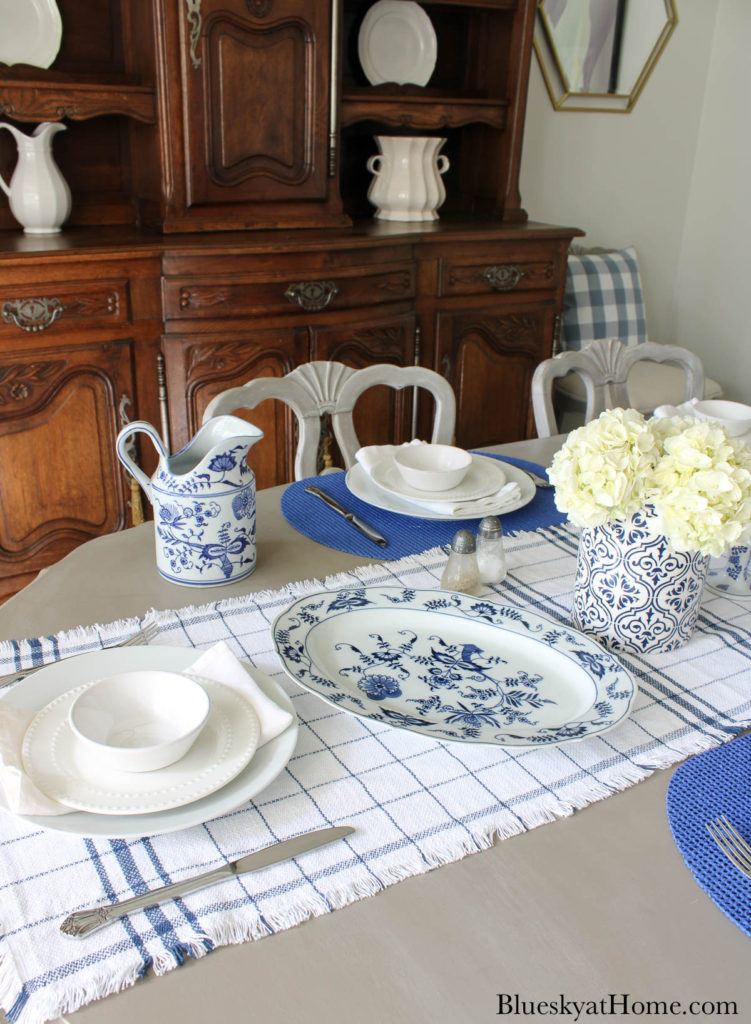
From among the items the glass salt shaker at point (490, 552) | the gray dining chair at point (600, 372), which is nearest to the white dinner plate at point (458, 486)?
the glass salt shaker at point (490, 552)

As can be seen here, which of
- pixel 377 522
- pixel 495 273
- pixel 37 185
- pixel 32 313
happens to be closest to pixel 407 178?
pixel 495 273

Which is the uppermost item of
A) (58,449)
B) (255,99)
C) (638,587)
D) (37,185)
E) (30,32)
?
(30,32)

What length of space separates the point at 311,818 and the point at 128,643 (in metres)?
0.30

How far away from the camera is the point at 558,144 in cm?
292

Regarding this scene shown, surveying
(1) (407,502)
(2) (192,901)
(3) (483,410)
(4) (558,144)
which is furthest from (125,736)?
(4) (558,144)

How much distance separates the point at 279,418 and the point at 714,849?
1698 mm

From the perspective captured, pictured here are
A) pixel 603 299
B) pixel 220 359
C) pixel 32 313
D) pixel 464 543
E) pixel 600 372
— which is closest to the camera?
pixel 464 543

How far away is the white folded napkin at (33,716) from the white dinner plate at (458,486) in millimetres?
460

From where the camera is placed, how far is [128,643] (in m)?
0.89

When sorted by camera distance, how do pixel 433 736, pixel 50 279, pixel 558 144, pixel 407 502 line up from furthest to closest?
pixel 558 144, pixel 50 279, pixel 407 502, pixel 433 736

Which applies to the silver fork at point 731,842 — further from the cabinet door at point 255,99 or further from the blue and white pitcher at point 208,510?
the cabinet door at point 255,99

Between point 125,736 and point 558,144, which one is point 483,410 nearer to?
point 558,144

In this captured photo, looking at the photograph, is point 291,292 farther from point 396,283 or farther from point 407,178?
point 407,178

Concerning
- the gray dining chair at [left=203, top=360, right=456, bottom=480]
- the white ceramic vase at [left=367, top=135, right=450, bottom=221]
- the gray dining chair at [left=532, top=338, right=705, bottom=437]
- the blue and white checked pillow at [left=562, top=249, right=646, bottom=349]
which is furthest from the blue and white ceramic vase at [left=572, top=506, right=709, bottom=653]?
the blue and white checked pillow at [left=562, top=249, right=646, bottom=349]
